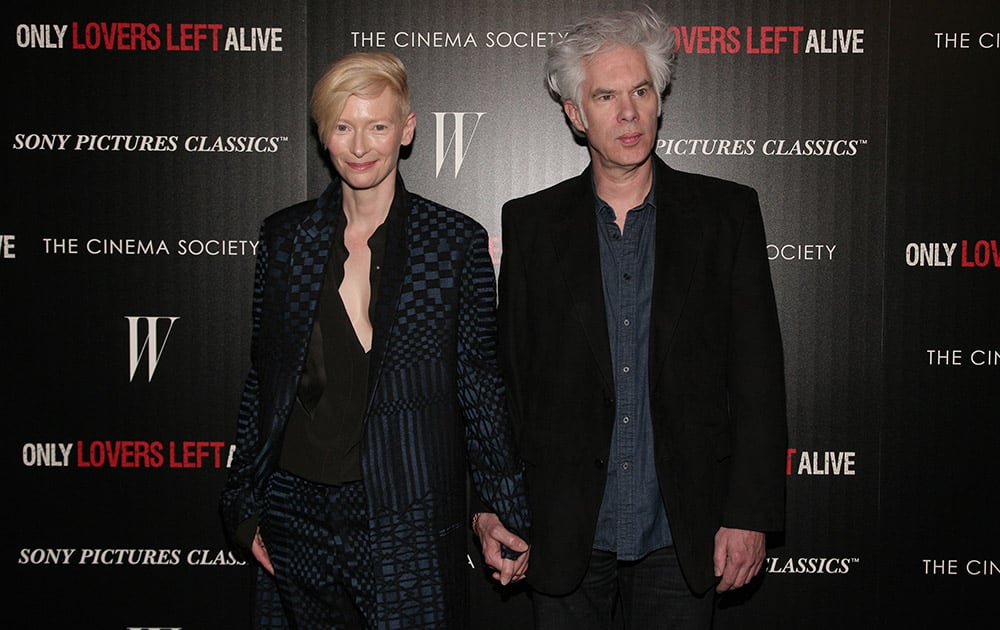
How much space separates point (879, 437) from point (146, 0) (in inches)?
107

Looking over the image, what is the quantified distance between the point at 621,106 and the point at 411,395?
2.66 feet

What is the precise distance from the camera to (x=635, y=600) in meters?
2.09

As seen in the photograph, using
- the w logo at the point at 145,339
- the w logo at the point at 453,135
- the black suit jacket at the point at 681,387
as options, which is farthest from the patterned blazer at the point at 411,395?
the w logo at the point at 145,339

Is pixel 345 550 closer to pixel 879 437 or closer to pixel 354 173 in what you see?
pixel 354 173

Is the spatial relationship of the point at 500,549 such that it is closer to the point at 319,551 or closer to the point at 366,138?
the point at 319,551

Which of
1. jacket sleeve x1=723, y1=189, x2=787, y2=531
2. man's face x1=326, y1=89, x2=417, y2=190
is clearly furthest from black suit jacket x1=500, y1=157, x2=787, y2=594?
man's face x1=326, y1=89, x2=417, y2=190

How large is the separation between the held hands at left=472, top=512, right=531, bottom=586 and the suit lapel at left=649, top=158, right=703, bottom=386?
1.56 ft

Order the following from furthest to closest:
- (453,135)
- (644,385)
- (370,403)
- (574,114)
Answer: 1. (453,135)
2. (574,114)
3. (644,385)
4. (370,403)

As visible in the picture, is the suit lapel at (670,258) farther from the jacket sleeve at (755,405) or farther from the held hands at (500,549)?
the held hands at (500,549)

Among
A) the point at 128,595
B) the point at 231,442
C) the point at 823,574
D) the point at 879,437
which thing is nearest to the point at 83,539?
the point at 128,595

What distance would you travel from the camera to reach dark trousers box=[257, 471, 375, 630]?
192cm

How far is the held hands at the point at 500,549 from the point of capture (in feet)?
6.72

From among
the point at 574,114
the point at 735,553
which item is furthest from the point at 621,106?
the point at 735,553

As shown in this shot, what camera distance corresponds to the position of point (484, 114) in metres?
2.88
